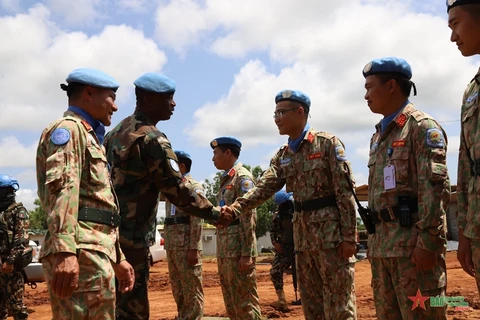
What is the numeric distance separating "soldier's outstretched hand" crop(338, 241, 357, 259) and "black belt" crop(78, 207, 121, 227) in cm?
216

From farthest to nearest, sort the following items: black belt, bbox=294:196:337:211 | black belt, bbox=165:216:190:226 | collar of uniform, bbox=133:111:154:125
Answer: black belt, bbox=165:216:190:226 < black belt, bbox=294:196:337:211 < collar of uniform, bbox=133:111:154:125

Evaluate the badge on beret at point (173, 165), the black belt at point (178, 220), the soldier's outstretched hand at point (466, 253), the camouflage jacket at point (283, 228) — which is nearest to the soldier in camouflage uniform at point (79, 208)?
the badge on beret at point (173, 165)

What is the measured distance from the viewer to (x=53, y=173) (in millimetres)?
3307

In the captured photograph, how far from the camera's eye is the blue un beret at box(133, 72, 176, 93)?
4.79 meters

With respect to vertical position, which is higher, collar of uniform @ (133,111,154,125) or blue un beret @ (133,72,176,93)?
blue un beret @ (133,72,176,93)

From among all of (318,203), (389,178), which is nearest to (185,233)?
(318,203)

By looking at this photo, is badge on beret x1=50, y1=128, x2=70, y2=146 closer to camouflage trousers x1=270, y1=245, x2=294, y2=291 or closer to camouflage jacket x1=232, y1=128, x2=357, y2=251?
camouflage jacket x1=232, y1=128, x2=357, y2=251

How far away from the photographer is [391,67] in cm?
441

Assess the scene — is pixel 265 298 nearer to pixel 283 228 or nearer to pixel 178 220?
pixel 283 228

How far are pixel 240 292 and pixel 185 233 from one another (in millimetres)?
1677

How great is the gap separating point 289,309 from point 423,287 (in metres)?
6.39

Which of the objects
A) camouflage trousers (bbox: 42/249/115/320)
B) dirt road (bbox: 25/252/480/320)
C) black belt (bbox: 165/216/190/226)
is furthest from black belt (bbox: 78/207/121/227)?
dirt road (bbox: 25/252/480/320)

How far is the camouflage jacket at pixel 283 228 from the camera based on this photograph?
10570mm

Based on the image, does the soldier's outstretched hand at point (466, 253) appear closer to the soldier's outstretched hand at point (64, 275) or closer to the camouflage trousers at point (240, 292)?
the soldier's outstretched hand at point (64, 275)
